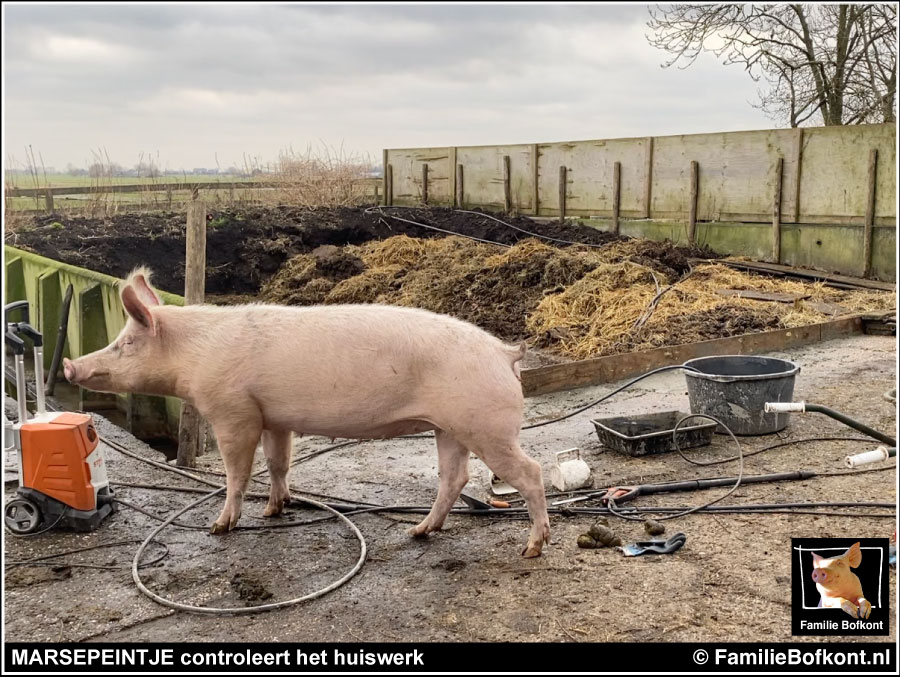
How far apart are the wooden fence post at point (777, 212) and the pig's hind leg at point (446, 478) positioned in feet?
37.1

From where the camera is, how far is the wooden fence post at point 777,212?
1425 centimetres

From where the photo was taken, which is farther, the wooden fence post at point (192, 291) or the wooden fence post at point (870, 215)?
the wooden fence post at point (870, 215)

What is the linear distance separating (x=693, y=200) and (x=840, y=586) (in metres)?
13.1

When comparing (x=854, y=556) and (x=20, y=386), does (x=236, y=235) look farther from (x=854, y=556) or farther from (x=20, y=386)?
(x=854, y=556)

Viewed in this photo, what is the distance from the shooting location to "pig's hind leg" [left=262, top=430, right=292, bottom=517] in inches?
193

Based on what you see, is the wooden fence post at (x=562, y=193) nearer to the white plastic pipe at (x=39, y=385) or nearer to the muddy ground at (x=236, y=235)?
the muddy ground at (x=236, y=235)

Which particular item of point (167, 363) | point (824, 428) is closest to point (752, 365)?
point (824, 428)

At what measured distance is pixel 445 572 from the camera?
415 cm

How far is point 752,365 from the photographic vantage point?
6.49 meters

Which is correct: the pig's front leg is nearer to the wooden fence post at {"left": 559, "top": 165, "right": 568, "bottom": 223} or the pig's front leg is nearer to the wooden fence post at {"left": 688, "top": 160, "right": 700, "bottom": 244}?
the wooden fence post at {"left": 688, "top": 160, "right": 700, "bottom": 244}

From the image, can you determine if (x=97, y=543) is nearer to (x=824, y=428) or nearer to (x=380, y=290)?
(x=824, y=428)

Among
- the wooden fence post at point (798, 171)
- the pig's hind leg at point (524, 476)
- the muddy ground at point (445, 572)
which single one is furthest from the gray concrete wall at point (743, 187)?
the pig's hind leg at point (524, 476)

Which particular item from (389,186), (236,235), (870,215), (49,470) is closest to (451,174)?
(389,186)
